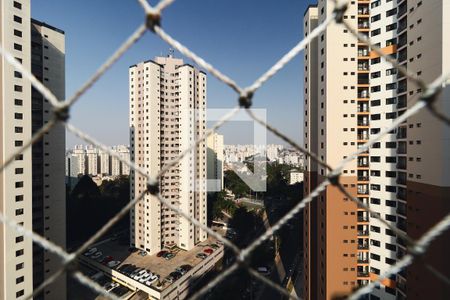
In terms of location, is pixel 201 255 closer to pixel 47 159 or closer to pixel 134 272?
pixel 134 272

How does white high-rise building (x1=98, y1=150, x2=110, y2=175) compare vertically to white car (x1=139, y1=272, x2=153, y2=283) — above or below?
above

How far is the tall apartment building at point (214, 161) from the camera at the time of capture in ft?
56.5

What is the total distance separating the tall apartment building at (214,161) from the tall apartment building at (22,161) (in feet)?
35.2

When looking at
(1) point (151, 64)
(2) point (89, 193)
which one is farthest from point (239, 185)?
(1) point (151, 64)

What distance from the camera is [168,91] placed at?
12195mm

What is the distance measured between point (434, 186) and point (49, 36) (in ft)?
34.0

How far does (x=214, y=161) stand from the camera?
18.0 m

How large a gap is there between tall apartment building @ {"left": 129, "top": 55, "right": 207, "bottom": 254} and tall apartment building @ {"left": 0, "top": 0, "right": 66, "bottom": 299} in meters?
4.95

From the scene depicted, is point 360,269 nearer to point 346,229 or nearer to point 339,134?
point 346,229

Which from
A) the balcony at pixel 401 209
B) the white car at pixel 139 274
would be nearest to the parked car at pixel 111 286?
the white car at pixel 139 274

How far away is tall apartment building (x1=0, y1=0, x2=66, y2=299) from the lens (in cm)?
512

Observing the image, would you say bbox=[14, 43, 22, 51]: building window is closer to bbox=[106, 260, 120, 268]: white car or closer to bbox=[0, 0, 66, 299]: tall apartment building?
bbox=[0, 0, 66, 299]: tall apartment building

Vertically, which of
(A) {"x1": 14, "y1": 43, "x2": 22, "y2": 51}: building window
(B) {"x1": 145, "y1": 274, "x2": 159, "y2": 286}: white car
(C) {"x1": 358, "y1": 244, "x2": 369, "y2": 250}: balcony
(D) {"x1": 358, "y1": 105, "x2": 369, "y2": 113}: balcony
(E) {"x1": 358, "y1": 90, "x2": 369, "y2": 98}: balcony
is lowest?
(B) {"x1": 145, "y1": 274, "x2": 159, "y2": 286}: white car

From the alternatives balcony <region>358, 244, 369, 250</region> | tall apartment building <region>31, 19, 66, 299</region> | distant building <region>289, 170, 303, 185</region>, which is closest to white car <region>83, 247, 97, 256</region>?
tall apartment building <region>31, 19, 66, 299</region>
